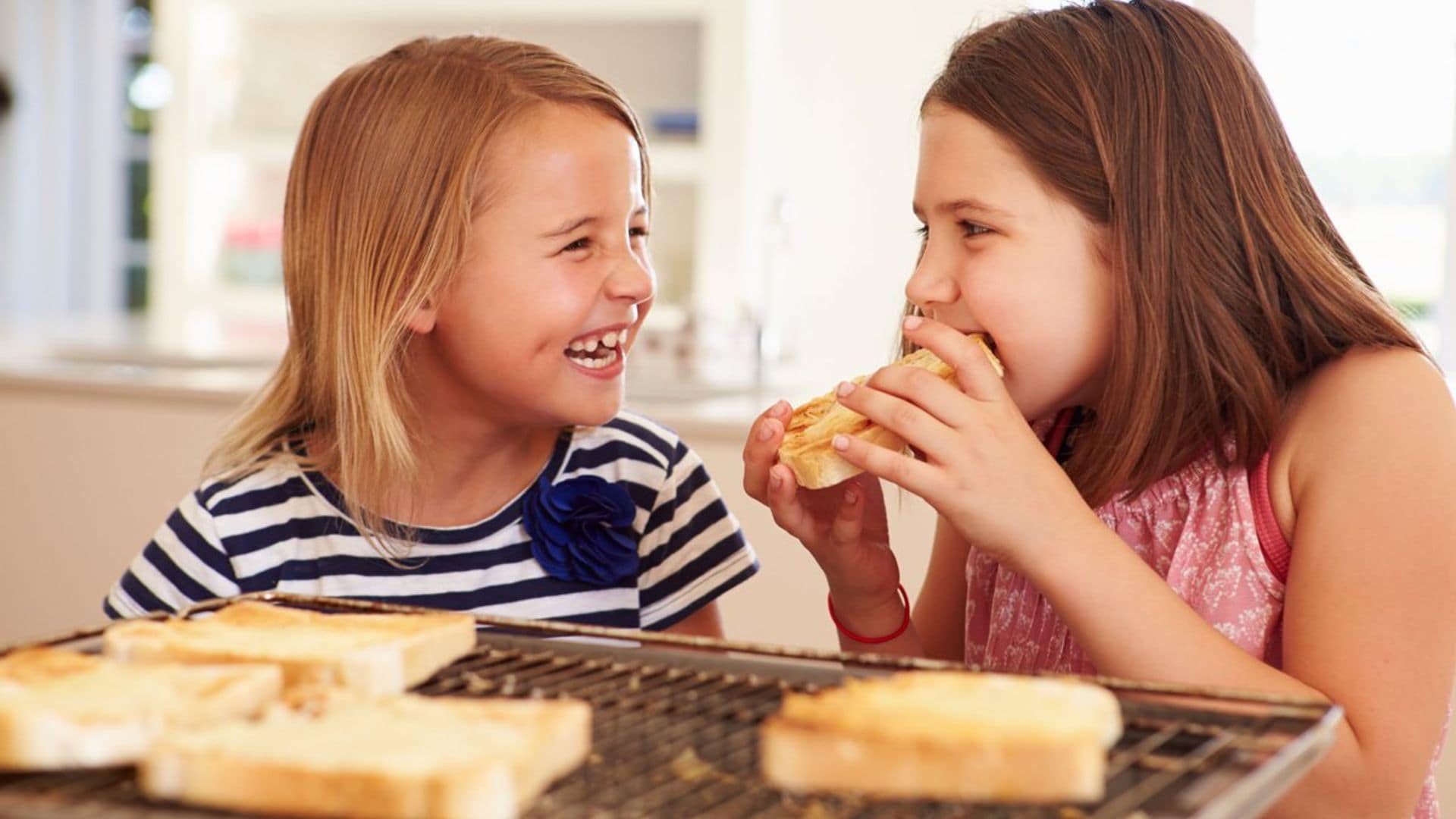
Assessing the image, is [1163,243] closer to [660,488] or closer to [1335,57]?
[660,488]

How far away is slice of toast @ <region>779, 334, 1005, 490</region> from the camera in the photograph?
4.25ft

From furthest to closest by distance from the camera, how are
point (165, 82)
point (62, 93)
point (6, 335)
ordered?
Result: 1. point (62, 93)
2. point (165, 82)
3. point (6, 335)

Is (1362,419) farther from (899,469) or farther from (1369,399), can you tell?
(899,469)

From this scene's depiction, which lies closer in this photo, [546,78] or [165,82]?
[546,78]

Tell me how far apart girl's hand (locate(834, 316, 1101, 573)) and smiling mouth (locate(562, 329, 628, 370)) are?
384 millimetres

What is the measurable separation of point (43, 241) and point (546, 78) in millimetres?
5387

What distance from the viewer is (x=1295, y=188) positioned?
138cm

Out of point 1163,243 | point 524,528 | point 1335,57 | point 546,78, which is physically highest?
point 1335,57

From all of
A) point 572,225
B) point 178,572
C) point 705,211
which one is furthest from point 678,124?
point 178,572

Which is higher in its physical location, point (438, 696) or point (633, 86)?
point (633, 86)

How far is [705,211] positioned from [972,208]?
9.52 feet

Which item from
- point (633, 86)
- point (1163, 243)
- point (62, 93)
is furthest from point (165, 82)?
point (1163, 243)

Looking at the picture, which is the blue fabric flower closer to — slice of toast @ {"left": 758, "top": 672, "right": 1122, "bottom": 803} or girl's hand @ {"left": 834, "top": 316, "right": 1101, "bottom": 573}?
girl's hand @ {"left": 834, "top": 316, "right": 1101, "bottom": 573}

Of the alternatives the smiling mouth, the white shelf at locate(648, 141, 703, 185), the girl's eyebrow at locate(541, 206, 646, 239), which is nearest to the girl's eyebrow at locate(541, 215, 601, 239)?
the girl's eyebrow at locate(541, 206, 646, 239)
